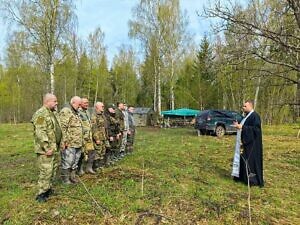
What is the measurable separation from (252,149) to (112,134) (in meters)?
3.50

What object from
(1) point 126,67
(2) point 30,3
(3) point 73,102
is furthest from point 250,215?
(1) point 126,67

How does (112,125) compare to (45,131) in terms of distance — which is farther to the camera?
(112,125)

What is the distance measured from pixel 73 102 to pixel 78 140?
0.76 m

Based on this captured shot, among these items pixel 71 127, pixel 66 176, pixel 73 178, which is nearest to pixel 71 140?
pixel 71 127

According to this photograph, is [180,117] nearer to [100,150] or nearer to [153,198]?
[100,150]

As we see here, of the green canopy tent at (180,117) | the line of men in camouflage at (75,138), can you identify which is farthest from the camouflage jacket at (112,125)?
the green canopy tent at (180,117)

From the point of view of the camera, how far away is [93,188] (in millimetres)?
6621

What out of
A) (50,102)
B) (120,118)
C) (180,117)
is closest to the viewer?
(50,102)

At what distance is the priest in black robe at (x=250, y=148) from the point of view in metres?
7.70

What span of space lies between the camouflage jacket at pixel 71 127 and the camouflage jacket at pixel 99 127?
3.84ft

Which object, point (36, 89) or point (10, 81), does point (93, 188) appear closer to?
point (36, 89)

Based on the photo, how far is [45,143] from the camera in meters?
5.81

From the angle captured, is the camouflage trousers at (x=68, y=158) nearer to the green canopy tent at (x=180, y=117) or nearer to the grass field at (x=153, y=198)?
the grass field at (x=153, y=198)

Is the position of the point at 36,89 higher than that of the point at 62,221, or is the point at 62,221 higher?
the point at 36,89
